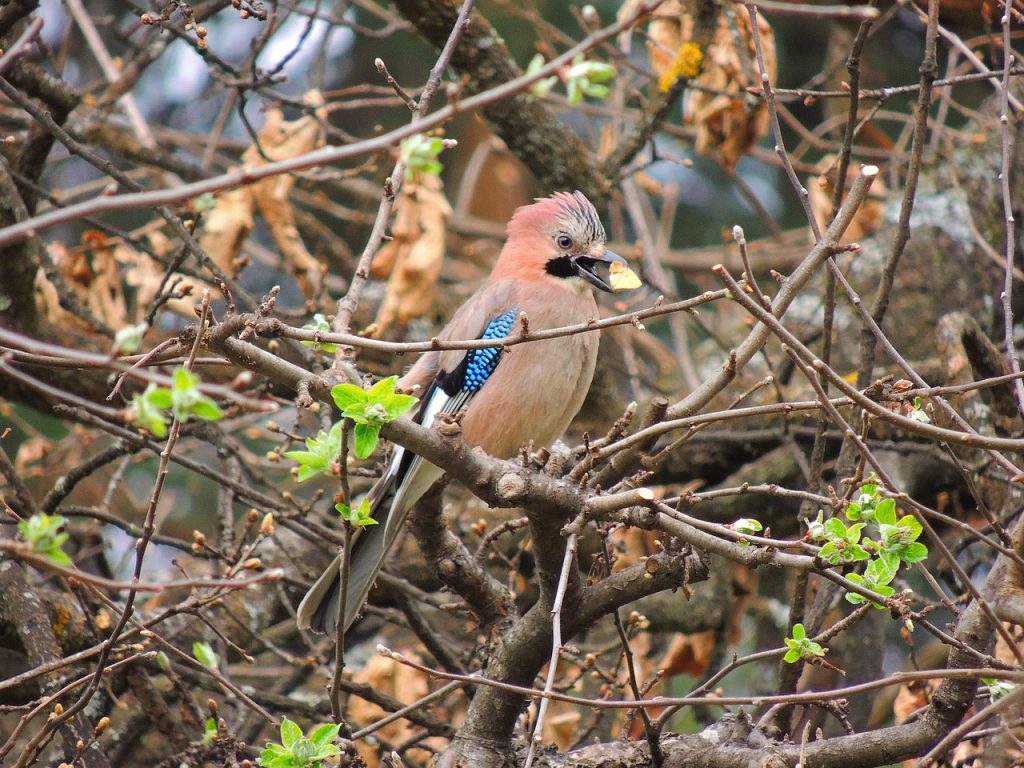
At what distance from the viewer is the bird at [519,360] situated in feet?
13.1

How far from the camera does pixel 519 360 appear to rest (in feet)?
14.9

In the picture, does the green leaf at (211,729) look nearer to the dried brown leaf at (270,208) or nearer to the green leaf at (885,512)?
the green leaf at (885,512)

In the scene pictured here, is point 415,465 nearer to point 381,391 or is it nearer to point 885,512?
point 381,391

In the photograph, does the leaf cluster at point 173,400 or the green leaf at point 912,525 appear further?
the green leaf at point 912,525

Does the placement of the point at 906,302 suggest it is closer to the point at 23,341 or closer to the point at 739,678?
the point at 739,678

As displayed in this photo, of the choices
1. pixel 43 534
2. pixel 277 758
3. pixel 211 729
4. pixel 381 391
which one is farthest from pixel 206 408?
pixel 211 729

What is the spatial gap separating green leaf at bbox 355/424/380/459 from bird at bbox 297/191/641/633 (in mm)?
1385

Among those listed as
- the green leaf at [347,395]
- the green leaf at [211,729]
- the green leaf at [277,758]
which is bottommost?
the green leaf at [211,729]

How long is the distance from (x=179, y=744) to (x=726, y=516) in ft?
9.22

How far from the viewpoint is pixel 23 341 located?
158 cm

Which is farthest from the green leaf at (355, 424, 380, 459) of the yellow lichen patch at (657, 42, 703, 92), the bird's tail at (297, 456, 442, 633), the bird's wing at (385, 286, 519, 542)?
the yellow lichen patch at (657, 42, 703, 92)

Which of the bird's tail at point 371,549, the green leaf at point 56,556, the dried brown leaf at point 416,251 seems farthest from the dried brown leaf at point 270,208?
the green leaf at point 56,556

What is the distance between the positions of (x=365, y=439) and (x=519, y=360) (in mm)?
2135

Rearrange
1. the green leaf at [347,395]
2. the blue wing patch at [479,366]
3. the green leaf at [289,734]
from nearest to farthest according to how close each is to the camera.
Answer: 1. the green leaf at [347,395]
2. the green leaf at [289,734]
3. the blue wing patch at [479,366]
